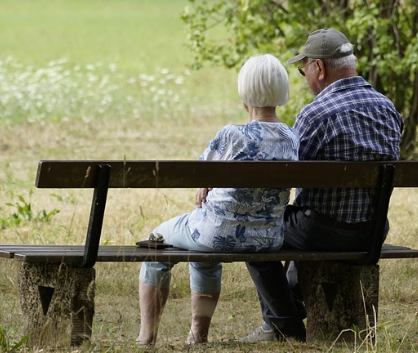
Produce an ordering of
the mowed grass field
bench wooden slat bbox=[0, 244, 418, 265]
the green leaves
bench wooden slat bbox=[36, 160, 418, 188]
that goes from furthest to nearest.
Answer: the green leaves, the mowed grass field, bench wooden slat bbox=[0, 244, 418, 265], bench wooden slat bbox=[36, 160, 418, 188]

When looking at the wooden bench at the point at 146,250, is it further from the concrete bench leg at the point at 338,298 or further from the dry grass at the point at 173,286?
the dry grass at the point at 173,286

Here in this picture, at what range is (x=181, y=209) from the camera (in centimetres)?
941

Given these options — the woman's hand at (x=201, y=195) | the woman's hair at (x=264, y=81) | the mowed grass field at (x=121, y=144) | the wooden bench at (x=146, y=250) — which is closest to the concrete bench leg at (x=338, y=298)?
the wooden bench at (x=146, y=250)

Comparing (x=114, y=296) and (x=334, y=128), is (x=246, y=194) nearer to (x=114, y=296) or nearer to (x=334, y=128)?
(x=334, y=128)

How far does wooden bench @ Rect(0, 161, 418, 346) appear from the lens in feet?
15.6

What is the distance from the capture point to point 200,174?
4805mm

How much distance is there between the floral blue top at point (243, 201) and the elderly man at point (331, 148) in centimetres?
22

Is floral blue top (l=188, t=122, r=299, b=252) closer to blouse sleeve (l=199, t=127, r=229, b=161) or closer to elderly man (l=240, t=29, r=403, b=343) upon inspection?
blouse sleeve (l=199, t=127, r=229, b=161)

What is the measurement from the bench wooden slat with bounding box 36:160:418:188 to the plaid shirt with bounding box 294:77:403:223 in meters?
0.15

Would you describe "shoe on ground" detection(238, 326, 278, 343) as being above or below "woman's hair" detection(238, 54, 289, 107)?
below

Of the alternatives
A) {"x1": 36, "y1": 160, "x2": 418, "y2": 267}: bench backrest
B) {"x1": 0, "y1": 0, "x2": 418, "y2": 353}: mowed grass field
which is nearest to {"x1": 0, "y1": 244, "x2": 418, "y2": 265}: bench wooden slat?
{"x1": 36, "y1": 160, "x2": 418, "y2": 267}: bench backrest

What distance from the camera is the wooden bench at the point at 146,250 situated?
15.6 ft

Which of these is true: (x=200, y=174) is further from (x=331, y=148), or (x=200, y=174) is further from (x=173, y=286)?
(x=173, y=286)

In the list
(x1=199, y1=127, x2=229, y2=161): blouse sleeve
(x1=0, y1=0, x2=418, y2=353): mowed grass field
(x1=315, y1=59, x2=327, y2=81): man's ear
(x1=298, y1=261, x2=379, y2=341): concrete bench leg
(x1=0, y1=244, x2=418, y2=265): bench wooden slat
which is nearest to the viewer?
(x1=0, y1=244, x2=418, y2=265): bench wooden slat
